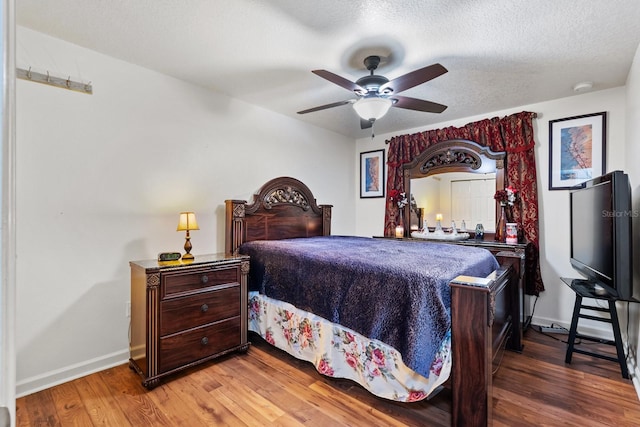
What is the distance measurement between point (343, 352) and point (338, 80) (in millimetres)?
1940

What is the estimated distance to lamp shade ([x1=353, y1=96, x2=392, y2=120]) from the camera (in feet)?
7.31

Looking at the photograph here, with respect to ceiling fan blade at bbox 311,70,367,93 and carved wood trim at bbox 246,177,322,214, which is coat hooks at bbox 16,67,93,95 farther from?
ceiling fan blade at bbox 311,70,367,93

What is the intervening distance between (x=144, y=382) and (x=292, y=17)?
264 centimetres

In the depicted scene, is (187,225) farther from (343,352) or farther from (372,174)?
(372,174)

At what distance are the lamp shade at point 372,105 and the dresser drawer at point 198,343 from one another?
6.63 feet

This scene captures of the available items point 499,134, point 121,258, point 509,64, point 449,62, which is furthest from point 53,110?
point 499,134

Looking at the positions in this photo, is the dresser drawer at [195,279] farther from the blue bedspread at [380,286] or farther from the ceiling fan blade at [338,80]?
the ceiling fan blade at [338,80]

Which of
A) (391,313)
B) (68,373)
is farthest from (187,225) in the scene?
(391,313)

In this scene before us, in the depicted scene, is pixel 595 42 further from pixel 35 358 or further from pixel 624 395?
pixel 35 358

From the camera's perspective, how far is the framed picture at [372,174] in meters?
4.70

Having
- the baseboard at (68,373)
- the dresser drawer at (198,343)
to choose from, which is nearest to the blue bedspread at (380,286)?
the dresser drawer at (198,343)

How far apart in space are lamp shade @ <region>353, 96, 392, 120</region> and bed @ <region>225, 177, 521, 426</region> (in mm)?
1110

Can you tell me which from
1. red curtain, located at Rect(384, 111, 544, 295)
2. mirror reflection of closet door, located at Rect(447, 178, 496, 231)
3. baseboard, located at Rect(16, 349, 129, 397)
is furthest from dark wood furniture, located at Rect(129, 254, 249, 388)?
red curtain, located at Rect(384, 111, 544, 295)

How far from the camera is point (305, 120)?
161 inches
